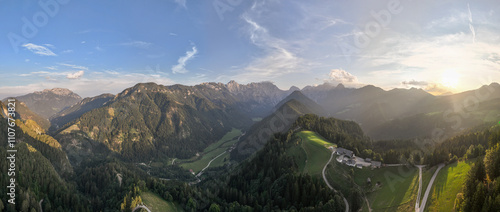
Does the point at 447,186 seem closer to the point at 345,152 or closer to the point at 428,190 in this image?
the point at 428,190

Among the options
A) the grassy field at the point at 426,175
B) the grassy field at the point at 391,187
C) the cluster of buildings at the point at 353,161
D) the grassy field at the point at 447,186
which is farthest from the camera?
the cluster of buildings at the point at 353,161

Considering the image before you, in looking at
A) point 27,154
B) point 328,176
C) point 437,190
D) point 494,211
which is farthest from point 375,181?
point 27,154

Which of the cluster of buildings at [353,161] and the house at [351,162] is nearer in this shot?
the cluster of buildings at [353,161]

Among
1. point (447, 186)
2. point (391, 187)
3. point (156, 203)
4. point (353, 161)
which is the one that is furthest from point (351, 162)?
point (156, 203)

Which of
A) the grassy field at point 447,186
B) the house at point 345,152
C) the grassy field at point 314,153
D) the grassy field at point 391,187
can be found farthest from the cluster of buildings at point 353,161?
the grassy field at point 447,186

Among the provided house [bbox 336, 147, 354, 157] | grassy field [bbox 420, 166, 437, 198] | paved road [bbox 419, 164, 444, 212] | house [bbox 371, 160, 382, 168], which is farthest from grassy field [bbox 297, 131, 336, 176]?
paved road [bbox 419, 164, 444, 212]

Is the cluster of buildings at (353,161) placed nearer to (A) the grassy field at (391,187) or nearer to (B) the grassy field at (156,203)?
(A) the grassy field at (391,187)

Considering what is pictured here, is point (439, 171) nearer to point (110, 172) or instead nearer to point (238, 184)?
point (238, 184)
